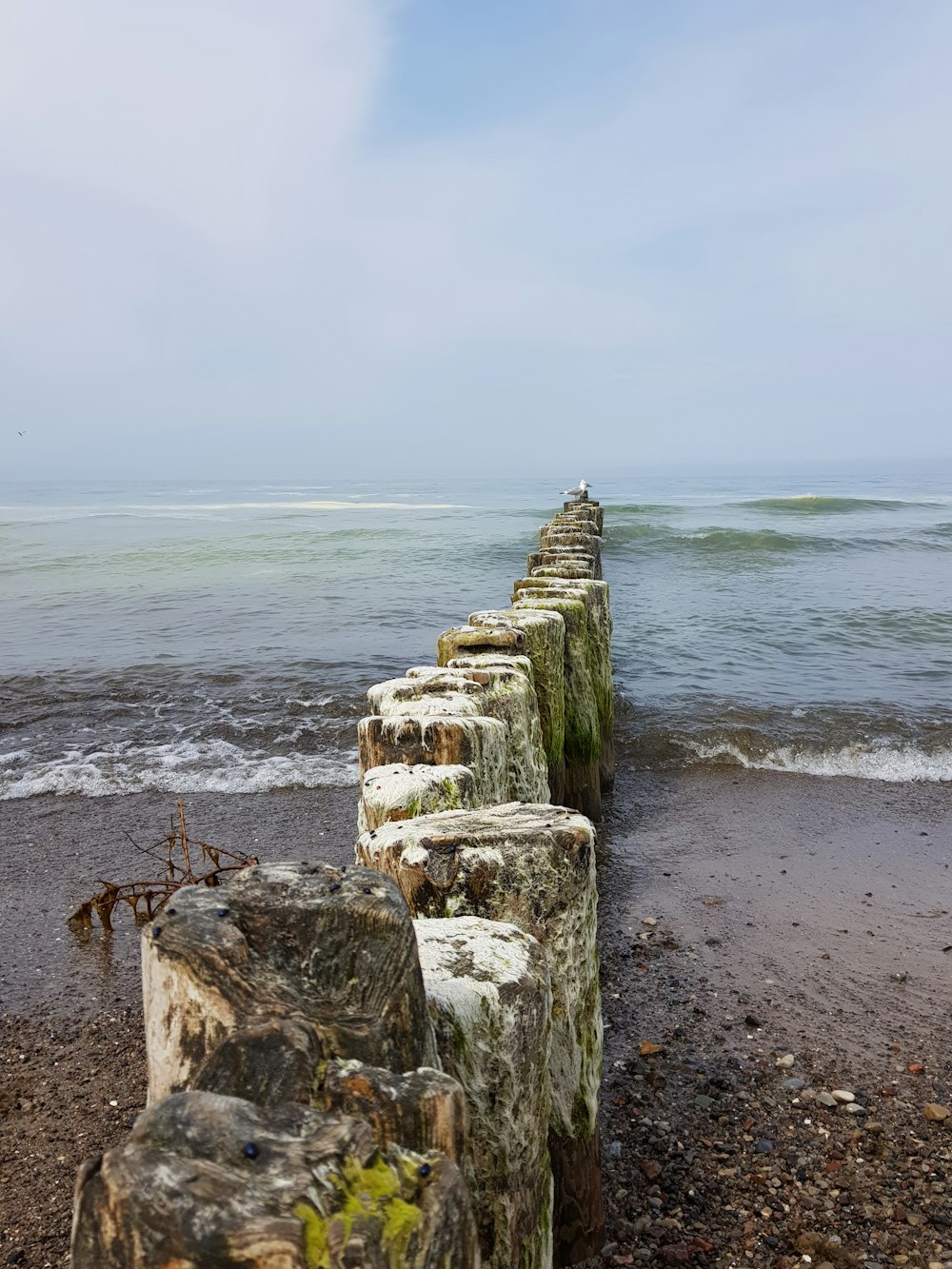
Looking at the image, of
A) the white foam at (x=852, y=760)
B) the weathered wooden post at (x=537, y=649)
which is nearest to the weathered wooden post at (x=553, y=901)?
the weathered wooden post at (x=537, y=649)

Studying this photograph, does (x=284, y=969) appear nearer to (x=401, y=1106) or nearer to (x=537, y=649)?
(x=401, y=1106)

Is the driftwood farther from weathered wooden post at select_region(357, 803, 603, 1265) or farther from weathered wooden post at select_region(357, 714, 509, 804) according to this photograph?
weathered wooden post at select_region(357, 714, 509, 804)

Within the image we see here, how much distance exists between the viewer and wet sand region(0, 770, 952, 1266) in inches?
131

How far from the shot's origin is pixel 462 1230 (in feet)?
4.50

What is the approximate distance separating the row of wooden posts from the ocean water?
16.0 ft

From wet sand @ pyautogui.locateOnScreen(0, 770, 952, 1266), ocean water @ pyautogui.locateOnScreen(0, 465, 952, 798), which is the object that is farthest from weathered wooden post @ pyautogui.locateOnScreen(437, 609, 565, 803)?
ocean water @ pyautogui.locateOnScreen(0, 465, 952, 798)

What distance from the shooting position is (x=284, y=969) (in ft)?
5.37

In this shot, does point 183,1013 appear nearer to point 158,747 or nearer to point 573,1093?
point 573,1093

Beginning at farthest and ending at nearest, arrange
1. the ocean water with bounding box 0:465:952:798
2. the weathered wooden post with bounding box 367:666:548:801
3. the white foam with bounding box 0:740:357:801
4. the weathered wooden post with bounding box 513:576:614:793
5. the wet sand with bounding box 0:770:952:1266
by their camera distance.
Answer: the ocean water with bounding box 0:465:952:798
the white foam with bounding box 0:740:357:801
the weathered wooden post with bounding box 513:576:614:793
the weathered wooden post with bounding box 367:666:548:801
the wet sand with bounding box 0:770:952:1266

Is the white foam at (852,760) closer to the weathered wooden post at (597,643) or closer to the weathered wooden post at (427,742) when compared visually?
the weathered wooden post at (597,643)

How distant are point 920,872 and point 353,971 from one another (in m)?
5.10

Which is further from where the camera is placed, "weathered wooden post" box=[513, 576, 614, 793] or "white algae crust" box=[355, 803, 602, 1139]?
"weathered wooden post" box=[513, 576, 614, 793]

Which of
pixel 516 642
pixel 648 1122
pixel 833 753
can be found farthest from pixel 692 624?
pixel 648 1122

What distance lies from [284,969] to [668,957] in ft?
11.7
